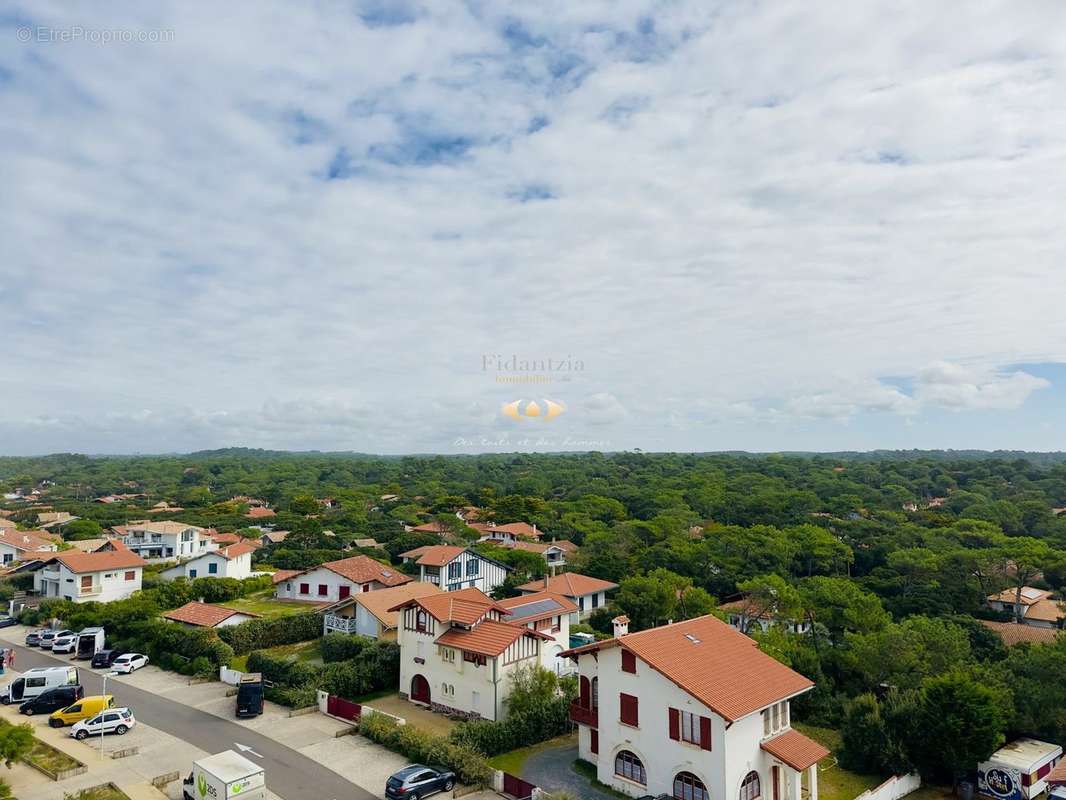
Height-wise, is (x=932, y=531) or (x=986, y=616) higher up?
(x=932, y=531)

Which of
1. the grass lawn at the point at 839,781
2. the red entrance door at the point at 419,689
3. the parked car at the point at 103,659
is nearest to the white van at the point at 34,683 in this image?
the parked car at the point at 103,659

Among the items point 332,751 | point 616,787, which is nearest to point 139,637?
point 332,751

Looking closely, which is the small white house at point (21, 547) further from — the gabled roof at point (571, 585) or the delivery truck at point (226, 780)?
the delivery truck at point (226, 780)

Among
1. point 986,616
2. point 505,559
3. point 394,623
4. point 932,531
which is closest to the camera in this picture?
point 394,623

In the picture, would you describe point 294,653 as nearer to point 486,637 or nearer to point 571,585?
point 486,637

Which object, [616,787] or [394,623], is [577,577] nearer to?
[394,623]

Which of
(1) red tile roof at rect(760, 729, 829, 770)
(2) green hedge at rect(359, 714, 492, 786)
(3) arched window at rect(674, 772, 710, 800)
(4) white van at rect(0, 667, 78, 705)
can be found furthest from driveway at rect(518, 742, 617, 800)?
(4) white van at rect(0, 667, 78, 705)

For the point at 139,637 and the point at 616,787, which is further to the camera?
the point at 139,637
